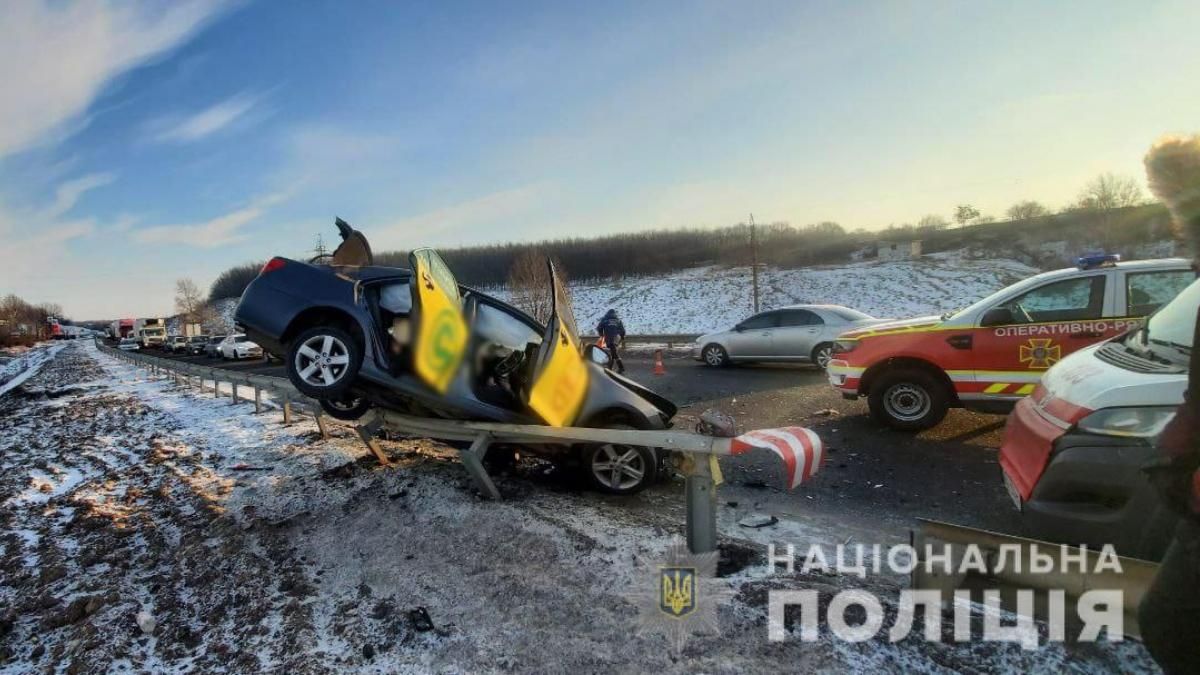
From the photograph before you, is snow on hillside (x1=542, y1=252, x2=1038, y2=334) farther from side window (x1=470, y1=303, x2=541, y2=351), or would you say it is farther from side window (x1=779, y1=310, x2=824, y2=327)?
side window (x1=470, y1=303, x2=541, y2=351)

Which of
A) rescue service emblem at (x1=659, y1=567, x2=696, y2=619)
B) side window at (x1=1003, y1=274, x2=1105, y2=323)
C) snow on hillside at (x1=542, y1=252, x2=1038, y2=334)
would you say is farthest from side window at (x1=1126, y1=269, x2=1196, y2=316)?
snow on hillside at (x1=542, y1=252, x2=1038, y2=334)

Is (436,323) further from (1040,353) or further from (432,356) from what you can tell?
(1040,353)

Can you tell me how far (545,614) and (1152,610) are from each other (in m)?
2.25

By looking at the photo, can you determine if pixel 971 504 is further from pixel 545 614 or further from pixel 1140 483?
pixel 545 614

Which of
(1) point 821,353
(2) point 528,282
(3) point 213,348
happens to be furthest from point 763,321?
(3) point 213,348

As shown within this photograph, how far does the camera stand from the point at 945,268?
44.7 m

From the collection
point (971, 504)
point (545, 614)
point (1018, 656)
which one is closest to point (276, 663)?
point (545, 614)

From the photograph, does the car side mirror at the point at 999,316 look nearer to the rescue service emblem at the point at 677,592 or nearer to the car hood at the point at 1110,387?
the car hood at the point at 1110,387

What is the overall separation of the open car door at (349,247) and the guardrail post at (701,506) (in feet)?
13.0

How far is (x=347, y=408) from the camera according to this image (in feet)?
17.1

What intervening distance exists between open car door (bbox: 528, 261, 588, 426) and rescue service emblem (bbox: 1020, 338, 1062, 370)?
454cm

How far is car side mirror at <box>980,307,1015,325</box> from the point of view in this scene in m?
5.81

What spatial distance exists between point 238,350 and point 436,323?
1181 inches

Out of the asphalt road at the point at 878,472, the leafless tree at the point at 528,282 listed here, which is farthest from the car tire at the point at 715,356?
the leafless tree at the point at 528,282
